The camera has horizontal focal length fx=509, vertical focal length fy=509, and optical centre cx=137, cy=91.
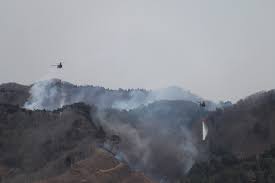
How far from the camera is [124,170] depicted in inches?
2771

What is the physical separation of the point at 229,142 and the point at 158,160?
17261 mm

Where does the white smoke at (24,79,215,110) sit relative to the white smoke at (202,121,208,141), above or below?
above

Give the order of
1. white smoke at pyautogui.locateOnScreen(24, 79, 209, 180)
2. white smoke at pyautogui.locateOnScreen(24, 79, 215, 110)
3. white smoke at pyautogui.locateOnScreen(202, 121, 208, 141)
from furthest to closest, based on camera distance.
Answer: white smoke at pyautogui.locateOnScreen(24, 79, 215, 110), white smoke at pyautogui.locateOnScreen(202, 121, 208, 141), white smoke at pyautogui.locateOnScreen(24, 79, 209, 180)

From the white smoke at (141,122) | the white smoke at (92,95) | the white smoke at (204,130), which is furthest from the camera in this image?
the white smoke at (92,95)

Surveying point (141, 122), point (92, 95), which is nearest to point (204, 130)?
point (141, 122)

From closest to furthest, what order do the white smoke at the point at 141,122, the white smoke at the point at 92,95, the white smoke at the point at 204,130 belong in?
the white smoke at the point at 141,122, the white smoke at the point at 204,130, the white smoke at the point at 92,95

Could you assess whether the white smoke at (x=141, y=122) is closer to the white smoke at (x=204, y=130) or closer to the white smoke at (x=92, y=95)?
the white smoke at (x=92, y=95)

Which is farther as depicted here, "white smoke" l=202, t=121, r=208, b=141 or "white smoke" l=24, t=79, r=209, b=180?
"white smoke" l=202, t=121, r=208, b=141

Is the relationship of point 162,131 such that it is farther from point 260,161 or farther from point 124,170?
point 124,170

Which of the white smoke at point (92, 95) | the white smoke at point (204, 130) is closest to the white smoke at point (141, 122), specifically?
the white smoke at point (92, 95)

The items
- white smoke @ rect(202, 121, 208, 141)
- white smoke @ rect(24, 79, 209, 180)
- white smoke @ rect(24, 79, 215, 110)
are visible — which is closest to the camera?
white smoke @ rect(24, 79, 209, 180)

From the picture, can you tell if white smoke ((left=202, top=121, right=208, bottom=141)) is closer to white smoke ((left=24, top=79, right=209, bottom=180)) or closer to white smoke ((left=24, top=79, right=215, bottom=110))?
white smoke ((left=24, top=79, right=209, bottom=180))

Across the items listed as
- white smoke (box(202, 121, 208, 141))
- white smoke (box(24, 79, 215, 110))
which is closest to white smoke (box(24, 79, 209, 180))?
white smoke (box(24, 79, 215, 110))

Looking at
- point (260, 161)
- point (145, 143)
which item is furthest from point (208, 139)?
point (260, 161)
